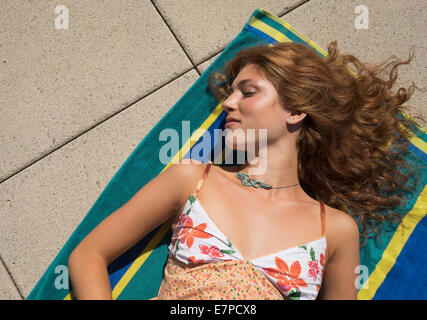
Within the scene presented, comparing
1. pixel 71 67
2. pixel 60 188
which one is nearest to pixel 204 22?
pixel 71 67

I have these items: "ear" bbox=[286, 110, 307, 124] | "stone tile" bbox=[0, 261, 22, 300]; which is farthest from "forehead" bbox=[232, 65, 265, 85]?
"stone tile" bbox=[0, 261, 22, 300]

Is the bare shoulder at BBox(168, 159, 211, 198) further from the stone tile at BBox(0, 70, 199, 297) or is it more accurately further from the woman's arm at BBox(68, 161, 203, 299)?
the stone tile at BBox(0, 70, 199, 297)

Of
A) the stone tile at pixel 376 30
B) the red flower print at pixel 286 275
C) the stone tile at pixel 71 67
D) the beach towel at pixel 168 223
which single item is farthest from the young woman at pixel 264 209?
the stone tile at pixel 71 67

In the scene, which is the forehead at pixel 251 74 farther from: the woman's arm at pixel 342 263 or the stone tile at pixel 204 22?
the woman's arm at pixel 342 263

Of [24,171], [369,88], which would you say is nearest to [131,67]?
[24,171]

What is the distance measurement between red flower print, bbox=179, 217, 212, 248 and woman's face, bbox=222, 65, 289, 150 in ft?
1.72

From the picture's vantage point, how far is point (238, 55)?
97.0 inches

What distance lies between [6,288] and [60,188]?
0.78 meters

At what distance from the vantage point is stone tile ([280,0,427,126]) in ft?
9.04

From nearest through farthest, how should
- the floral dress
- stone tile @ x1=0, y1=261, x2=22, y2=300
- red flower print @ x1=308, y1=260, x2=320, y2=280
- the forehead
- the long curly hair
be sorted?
the floral dress → red flower print @ x1=308, y1=260, x2=320, y2=280 → the forehead → the long curly hair → stone tile @ x1=0, y1=261, x2=22, y2=300

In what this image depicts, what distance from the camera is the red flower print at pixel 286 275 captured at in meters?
1.95
